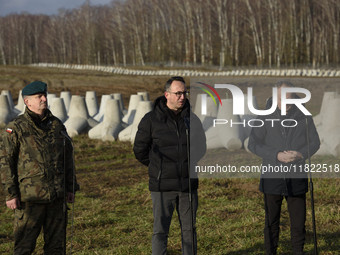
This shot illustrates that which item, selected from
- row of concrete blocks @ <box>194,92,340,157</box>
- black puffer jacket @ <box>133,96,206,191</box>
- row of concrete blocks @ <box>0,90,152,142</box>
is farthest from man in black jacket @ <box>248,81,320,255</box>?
row of concrete blocks @ <box>0,90,152,142</box>

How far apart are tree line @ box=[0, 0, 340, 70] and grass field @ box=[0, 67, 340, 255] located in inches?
1377

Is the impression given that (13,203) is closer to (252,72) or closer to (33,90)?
(33,90)

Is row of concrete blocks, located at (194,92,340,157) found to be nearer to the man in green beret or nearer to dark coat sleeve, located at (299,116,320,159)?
dark coat sleeve, located at (299,116,320,159)

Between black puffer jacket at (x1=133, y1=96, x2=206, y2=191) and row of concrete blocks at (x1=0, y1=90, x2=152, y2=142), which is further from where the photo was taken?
row of concrete blocks at (x1=0, y1=90, x2=152, y2=142)

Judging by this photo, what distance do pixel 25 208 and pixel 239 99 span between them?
7.37 ft

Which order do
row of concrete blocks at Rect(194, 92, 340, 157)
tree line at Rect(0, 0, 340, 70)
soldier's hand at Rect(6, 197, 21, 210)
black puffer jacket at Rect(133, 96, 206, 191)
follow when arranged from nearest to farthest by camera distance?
soldier's hand at Rect(6, 197, 21, 210), black puffer jacket at Rect(133, 96, 206, 191), row of concrete blocks at Rect(194, 92, 340, 157), tree line at Rect(0, 0, 340, 70)

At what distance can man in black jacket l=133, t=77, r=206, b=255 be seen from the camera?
3.48 meters

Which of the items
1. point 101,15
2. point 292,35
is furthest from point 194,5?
point 101,15

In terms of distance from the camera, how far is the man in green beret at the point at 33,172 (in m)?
3.34

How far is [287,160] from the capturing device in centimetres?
362

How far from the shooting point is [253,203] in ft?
21.0

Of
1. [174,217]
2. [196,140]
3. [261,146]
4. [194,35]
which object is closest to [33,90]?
[196,140]

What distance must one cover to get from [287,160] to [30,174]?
2.15m

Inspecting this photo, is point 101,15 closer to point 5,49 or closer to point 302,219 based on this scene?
point 5,49
